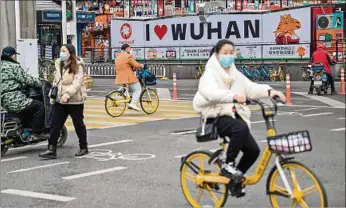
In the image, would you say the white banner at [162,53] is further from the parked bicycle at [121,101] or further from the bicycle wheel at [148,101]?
the parked bicycle at [121,101]

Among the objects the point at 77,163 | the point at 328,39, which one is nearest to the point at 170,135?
the point at 77,163

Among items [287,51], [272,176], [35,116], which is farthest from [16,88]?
[287,51]

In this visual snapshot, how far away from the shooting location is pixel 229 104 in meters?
4.64

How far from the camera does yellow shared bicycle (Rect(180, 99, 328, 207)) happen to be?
3.54 m

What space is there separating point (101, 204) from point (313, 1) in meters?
12.0

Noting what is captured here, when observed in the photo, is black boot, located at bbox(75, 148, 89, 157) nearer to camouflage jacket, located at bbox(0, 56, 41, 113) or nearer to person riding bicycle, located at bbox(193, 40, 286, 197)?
camouflage jacket, located at bbox(0, 56, 41, 113)

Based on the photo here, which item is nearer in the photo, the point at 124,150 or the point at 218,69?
the point at 218,69

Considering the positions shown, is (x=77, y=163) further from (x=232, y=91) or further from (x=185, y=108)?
(x=185, y=108)

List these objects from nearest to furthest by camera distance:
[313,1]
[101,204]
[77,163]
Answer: [101,204], [77,163], [313,1]

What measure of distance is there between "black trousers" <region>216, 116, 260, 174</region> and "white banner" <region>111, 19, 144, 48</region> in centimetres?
2724

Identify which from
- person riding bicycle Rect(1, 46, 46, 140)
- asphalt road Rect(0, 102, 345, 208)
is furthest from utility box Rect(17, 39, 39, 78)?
person riding bicycle Rect(1, 46, 46, 140)

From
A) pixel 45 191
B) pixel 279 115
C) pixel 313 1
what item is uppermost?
pixel 313 1

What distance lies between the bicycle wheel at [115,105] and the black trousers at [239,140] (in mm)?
9670

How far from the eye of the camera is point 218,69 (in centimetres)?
464
